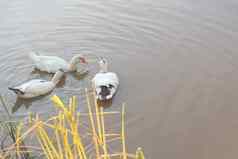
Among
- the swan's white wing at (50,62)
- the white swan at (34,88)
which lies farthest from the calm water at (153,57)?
the swan's white wing at (50,62)

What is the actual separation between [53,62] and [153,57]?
1.52 meters

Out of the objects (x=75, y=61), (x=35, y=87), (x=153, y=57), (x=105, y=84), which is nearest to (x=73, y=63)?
(x=75, y=61)

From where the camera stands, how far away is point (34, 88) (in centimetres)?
591

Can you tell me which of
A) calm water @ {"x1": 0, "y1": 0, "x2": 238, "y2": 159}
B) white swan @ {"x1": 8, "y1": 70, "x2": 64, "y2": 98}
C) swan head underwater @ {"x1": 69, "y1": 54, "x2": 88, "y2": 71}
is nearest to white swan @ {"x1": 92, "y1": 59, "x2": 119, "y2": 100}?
calm water @ {"x1": 0, "y1": 0, "x2": 238, "y2": 159}

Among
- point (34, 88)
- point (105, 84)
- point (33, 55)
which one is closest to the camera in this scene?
point (105, 84)

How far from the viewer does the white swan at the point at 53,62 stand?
643cm

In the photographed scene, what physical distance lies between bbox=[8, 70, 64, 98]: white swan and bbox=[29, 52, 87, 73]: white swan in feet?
1.01

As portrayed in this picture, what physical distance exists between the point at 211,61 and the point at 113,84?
1575 mm

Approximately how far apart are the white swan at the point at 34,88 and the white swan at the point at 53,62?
31cm

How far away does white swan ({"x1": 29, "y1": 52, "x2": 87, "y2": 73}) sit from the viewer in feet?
21.1

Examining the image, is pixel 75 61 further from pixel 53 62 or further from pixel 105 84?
pixel 105 84

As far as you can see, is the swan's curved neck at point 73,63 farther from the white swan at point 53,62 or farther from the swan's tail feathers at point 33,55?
the swan's tail feathers at point 33,55

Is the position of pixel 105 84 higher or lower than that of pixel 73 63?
lower

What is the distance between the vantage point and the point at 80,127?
5.25 meters
